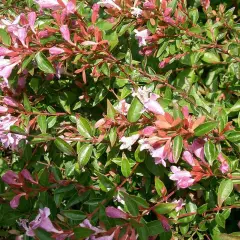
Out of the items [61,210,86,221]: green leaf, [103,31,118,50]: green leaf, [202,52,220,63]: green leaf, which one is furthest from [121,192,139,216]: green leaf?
[202,52,220,63]: green leaf

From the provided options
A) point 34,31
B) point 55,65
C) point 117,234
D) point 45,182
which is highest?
point 34,31

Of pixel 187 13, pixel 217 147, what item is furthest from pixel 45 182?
pixel 187 13

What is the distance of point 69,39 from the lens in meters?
1.62

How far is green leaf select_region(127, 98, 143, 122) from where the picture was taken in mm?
1489

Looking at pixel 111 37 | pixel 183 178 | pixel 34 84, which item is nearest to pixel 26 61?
pixel 34 84

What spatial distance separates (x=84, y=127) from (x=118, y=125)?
159 mm

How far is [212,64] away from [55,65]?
0.85 m

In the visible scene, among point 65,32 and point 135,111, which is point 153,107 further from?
point 65,32

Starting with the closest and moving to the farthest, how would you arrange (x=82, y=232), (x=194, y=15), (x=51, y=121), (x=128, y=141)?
(x=82, y=232), (x=128, y=141), (x=51, y=121), (x=194, y=15)

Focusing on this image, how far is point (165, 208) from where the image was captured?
1.38 meters

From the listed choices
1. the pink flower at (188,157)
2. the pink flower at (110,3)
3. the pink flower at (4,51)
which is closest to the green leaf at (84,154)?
the pink flower at (188,157)

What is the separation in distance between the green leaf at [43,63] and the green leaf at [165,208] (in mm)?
667

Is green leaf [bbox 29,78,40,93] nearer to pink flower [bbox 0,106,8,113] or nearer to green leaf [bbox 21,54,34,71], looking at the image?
pink flower [bbox 0,106,8,113]

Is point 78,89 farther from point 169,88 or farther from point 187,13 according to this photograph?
point 187,13
